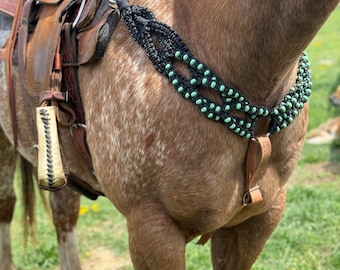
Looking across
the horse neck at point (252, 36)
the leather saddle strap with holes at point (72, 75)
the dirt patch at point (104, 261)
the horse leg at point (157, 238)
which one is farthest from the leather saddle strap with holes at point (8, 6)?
the dirt patch at point (104, 261)

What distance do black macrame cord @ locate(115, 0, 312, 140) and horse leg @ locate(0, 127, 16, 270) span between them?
1291mm

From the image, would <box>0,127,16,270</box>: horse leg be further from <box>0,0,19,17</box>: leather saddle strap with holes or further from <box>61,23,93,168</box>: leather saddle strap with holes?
<box>61,23,93,168</box>: leather saddle strap with holes

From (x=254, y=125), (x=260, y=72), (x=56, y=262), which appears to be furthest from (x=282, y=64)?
(x=56, y=262)

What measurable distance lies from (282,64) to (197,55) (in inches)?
8.4

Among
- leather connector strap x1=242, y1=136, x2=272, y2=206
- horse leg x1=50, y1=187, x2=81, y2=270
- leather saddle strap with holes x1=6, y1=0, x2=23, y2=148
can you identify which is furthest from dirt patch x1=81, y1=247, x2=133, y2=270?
leather connector strap x1=242, y1=136, x2=272, y2=206

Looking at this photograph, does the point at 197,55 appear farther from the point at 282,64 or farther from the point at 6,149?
the point at 6,149

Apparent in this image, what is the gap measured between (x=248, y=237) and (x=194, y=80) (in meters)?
0.65

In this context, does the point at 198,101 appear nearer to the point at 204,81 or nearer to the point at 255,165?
the point at 204,81

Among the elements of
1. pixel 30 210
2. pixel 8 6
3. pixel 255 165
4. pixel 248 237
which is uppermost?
pixel 8 6

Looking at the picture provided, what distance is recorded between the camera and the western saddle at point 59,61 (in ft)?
5.39

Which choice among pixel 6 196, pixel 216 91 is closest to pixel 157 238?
pixel 216 91

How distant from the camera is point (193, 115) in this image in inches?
56.2

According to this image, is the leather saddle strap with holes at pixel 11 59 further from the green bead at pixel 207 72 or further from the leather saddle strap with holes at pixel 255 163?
the leather saddle strap with holes at pixel 255 163

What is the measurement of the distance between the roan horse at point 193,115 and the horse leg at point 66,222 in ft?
3.77
